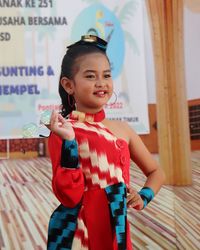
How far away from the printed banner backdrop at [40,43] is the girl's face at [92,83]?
1808 mm

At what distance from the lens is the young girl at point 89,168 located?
797 millimetres

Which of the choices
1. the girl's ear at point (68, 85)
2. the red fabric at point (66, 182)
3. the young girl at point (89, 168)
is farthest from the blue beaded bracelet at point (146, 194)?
the girl's ear at point (68, 85)

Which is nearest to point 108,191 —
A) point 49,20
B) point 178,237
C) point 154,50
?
point 178,237

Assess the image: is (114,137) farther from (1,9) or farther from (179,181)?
(179,181)

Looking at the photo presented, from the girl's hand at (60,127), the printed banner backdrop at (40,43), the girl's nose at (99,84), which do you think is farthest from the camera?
the printed banner backdrop at (40,43)

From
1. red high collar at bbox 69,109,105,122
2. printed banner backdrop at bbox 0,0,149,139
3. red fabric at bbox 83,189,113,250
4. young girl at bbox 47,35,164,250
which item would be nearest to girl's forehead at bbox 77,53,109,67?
young girl at bbox 47,35,164,250

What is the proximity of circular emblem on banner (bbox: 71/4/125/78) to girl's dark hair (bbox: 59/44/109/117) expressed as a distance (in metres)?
1.78

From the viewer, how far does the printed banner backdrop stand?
270 cm

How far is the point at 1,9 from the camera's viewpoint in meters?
2.71

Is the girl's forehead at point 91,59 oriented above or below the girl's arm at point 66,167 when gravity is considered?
above

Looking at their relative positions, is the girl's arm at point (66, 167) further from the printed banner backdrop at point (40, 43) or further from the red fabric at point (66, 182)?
the printed banner backdrop at point (40, 43)

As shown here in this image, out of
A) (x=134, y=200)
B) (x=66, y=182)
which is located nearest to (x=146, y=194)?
(x=134, y=200)

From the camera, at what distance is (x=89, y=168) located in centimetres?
85

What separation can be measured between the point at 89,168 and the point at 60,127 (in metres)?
0.12
